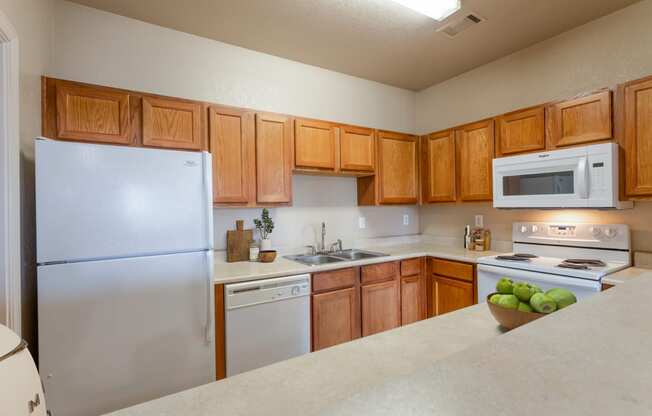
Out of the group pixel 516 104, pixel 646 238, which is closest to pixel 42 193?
pixel 516 104

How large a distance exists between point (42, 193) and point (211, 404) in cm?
140

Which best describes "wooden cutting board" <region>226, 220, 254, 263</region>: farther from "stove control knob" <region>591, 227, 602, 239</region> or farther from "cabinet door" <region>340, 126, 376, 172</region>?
"stove control knob" <region>591, 227, 602, 239</region>

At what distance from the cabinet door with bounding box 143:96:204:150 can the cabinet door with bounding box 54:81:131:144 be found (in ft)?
0.38

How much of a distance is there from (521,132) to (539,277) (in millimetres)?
1137

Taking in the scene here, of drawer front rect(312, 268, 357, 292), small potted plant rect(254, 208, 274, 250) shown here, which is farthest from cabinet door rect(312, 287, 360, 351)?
small potted plant rect(254, 208, 274, 250)

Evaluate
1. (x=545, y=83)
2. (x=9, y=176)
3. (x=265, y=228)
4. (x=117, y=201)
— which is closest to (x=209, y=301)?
(x=117, y=201)

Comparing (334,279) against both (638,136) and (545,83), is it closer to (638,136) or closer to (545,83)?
(638,136)

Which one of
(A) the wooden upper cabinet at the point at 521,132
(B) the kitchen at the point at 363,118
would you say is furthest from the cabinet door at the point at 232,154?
(A) the wooden upper cabinet at the point at 521,132

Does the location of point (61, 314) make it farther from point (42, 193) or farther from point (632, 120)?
point (632, 120)

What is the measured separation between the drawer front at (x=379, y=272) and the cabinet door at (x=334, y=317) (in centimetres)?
16

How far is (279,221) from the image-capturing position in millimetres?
2842

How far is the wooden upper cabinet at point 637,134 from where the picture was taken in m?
1.93

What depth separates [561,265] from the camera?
7.04 feet

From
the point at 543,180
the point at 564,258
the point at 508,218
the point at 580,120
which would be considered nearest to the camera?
the point at 580,120
